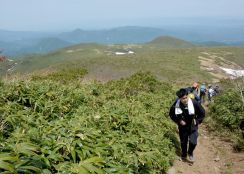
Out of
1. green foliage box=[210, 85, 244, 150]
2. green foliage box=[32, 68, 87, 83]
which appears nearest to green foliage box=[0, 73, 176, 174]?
green foliage box=[210, 85, 244, 150]

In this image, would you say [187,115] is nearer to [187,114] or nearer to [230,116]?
[187,114]

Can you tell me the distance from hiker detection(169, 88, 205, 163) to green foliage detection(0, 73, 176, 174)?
563mm

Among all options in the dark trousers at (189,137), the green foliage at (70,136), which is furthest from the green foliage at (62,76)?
the dark trousers at (189,137)

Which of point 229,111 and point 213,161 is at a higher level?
point 229,111

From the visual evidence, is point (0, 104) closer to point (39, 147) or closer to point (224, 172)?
point (39, 147)

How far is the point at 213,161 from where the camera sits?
9328mm

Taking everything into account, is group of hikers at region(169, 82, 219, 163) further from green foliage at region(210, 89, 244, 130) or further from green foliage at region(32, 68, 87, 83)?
green foliage at region(32, 68, 87, 83)

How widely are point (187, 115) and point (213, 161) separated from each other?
79.7 inches

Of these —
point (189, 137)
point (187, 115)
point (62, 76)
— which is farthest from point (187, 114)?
point (62, 76)

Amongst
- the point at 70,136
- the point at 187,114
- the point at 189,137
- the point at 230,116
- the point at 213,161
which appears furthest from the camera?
the point at 230,116

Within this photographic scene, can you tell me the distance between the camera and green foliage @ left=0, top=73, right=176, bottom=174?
396 centimetres

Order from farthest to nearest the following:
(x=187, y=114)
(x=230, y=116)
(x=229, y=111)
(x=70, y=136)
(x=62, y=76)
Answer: (x=62, y=76) < (x=229, y=111) < (x=230, y=116) < (x=187, y=114) < (x=70, y=136)

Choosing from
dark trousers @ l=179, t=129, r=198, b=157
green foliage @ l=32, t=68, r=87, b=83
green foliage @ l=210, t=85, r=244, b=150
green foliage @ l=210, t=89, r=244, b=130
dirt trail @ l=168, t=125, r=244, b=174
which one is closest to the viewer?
dirt trail @ l=168, t=125, r=244, b=174

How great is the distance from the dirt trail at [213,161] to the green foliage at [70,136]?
1.76 ft
